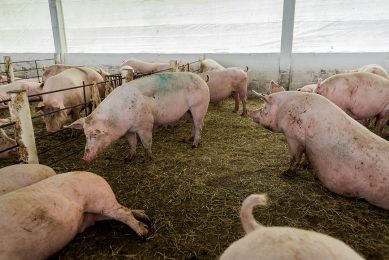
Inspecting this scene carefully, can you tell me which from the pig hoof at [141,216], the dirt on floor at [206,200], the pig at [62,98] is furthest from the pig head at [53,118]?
the pig hoof at [141,216]

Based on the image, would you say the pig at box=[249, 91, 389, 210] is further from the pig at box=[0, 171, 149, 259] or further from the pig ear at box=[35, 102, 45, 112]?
the pig ear at box=[35, 102, 45, 112]

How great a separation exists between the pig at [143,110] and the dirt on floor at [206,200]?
1.62ft

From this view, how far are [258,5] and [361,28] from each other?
10.9 feet

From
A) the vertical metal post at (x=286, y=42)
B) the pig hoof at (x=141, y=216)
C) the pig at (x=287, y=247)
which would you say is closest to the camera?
the pig at (x=287, y=247)

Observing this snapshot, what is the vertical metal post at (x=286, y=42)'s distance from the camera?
9578 mm

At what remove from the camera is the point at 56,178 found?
112 inches

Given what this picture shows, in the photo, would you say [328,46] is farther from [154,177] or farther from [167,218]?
[167,218]

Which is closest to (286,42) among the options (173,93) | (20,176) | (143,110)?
(173,93)

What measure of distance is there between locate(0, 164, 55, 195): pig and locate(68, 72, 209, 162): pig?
1087 millimetres

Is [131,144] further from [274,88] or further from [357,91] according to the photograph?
[274,88]

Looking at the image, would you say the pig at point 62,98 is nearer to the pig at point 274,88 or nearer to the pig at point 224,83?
the pig at point 224,83

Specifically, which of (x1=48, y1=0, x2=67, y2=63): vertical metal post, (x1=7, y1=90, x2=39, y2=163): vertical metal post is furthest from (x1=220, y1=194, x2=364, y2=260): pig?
(x1=48, y1=0, x2=67, y2=63): vertical metal post

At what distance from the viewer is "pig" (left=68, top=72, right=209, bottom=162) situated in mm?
4352

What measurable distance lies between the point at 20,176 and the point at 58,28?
1173 centimetres
